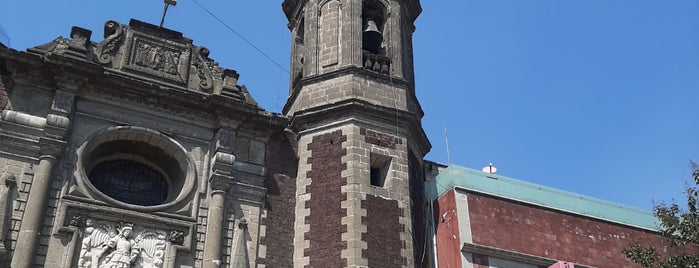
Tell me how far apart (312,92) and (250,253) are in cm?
458

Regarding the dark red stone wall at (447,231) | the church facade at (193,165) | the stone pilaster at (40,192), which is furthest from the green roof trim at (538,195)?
the stone pilaster at (40,192)

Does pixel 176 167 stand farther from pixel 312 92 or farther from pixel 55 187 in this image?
pixel 312 92

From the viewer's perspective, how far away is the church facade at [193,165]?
14.4 meters

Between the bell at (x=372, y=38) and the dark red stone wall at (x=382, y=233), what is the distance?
4933 millimetres

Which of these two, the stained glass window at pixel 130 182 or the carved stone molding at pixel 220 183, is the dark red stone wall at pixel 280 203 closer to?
the carved stone molding at pixel 220 183

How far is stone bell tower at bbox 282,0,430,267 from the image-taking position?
15.7 metres

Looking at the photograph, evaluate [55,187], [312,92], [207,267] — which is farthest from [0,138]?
[312,92]

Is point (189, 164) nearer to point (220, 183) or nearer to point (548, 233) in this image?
point (220, 183)

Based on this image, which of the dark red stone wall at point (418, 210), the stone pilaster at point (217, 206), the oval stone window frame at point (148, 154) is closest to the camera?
the stone pilaster at point (217, 206)

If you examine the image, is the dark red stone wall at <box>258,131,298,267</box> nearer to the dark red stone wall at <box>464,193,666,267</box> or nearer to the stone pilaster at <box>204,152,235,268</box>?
the stone pilaster at <box>204,152,235,268</box>

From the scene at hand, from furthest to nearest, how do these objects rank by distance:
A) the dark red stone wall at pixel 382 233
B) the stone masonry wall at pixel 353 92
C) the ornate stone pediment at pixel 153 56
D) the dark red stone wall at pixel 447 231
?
1. the stone masonry wall at pixel 353 92
2. the dark red stone wall at pixel 447 231
3. the ornate stone pediment at pixel 153 56
4. the dark red stone wall at pixel 382 233

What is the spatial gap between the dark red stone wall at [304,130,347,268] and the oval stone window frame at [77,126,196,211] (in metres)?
2.53

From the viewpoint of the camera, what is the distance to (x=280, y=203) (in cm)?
1630

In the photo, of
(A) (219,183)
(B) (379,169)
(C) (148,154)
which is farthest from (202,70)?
(B) (379,169)
